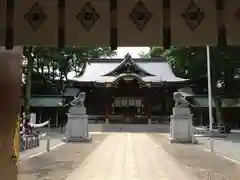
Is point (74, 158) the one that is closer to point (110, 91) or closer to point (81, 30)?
point (81, 30)

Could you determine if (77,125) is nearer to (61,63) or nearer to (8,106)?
(61,63)

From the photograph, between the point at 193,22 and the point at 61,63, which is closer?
the point at 193,22

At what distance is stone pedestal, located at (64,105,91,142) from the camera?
84.7 ft

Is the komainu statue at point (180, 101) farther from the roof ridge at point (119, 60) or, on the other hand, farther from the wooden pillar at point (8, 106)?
the roof ridge at point (119, 60)

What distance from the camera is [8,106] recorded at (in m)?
6.50

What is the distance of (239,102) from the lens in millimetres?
39500

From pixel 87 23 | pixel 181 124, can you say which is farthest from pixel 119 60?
pixel 87 23

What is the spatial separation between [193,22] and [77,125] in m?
20.7

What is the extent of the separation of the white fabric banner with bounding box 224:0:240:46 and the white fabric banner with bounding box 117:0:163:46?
3.19ft

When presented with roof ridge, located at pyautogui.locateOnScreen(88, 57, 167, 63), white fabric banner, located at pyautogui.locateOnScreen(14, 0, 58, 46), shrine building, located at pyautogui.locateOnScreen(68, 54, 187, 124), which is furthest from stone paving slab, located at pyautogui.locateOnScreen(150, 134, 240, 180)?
roof ridge, located at pyautogui.locateOnScreen(88, 57, 167, 63)

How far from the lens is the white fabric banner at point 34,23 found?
18.9 feet

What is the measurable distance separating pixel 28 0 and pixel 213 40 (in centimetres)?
276

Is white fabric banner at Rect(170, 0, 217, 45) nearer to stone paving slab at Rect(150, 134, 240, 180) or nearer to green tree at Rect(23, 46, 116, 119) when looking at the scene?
stone paving slab at Rect(150, 134, 240, 180)

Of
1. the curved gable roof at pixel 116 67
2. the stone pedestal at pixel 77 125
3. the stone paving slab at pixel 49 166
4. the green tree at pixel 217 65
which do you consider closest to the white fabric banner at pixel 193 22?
the stone paving slab at pixel 49 166
